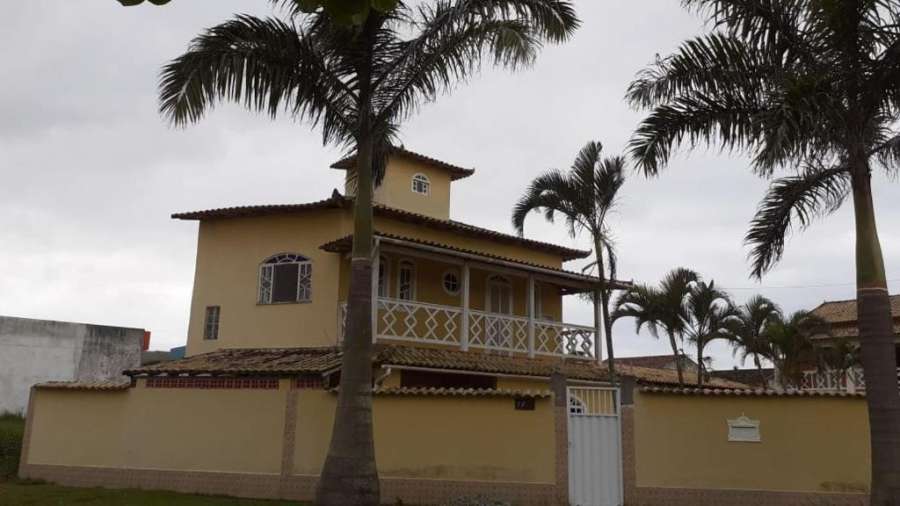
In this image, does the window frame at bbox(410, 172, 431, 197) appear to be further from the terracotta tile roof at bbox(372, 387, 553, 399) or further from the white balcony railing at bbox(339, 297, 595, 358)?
the terracotta tile roof at bbox(372, 387, 553, 399)

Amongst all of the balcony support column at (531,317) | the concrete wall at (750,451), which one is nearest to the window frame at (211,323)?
the balcony support column at (531,317)

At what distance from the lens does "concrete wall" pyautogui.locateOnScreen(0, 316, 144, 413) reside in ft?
79.5

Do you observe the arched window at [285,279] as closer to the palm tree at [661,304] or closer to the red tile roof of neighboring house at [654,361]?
the palm tree at [661,304]

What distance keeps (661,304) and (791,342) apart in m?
4.62

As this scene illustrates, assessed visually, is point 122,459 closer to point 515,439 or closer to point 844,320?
point 515,439

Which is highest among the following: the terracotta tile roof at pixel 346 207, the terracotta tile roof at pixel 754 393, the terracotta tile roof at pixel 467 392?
the terracotta tile roof at pixel 346 207

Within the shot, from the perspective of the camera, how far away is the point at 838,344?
24172 millimetres

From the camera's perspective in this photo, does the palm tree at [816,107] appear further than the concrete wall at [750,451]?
No

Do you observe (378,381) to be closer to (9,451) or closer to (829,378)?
(9,451)

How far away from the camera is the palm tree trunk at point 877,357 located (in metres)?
Answer: 8.45

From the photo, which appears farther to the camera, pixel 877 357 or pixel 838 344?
pixel 838 344

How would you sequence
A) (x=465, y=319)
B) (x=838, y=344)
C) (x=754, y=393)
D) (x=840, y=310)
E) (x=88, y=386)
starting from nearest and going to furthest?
(x=754, y=393)
(x=88, y=386)
(x=465, y=319)
(x=838, y=344)
(x=840, y=310)

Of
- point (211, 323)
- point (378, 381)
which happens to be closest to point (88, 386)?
point (211, 323)

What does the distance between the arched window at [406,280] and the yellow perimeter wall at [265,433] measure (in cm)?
535
